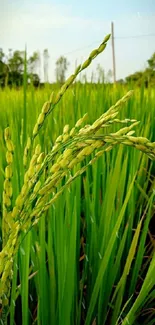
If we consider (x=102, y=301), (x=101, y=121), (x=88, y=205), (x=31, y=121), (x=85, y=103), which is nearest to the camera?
(x=101, y=121)

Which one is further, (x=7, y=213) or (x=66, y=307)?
(x=66, y=307)

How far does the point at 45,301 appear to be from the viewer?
1.86 ft

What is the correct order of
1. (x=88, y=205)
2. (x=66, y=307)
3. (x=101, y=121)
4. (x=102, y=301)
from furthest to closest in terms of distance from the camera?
(x=88, y=205), (x=102, y=301), (x=66, y=307), (x=101, y=121)

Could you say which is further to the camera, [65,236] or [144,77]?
[144,77]

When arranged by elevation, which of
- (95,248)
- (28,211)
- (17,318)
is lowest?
(17,318)

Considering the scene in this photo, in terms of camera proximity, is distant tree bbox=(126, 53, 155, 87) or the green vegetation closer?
the green vegetation

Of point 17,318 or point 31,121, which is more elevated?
point 31,121

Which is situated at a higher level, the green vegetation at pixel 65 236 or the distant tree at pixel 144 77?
the distant tree at pixel 144 77

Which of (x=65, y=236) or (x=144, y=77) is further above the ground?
(x=144, y=77)

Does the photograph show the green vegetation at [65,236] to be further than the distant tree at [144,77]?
No

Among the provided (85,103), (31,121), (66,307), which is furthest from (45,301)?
(85,103)

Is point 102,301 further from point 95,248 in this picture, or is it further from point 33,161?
point 33,161

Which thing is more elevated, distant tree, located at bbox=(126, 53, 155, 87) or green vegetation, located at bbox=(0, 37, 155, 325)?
distant tree, located at bbox=(126, 53, 155, 87)

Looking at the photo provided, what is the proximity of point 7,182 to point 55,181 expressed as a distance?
0.12 ft
